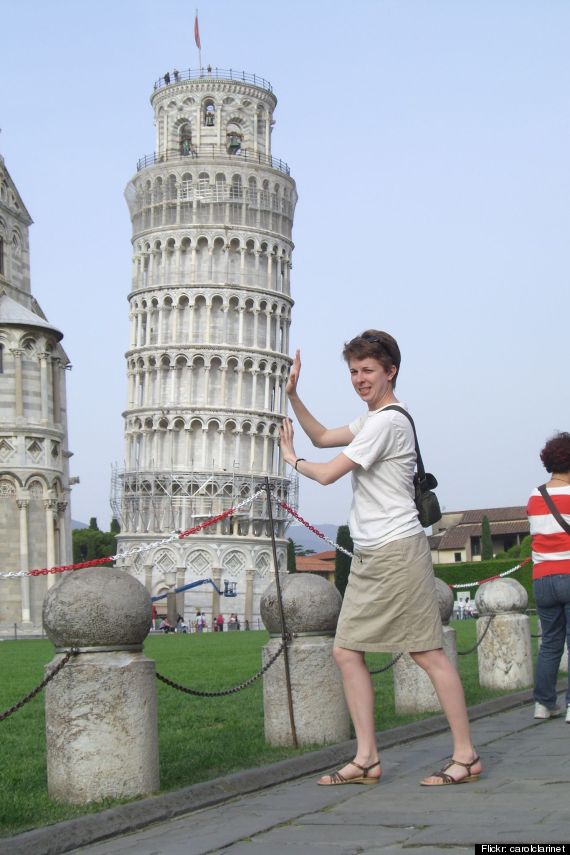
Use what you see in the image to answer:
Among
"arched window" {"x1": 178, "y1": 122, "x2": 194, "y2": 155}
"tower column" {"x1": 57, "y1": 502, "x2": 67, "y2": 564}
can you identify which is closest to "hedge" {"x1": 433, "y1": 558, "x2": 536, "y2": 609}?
"tower column" {"x1": 57, "y1": 502, "x2": 67, "y2": 564}

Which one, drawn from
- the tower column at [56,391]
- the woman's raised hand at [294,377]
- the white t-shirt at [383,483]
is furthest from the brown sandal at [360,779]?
the tower column at [56,391]

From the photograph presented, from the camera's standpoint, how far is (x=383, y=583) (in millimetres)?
6211

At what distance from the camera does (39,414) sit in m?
46.8

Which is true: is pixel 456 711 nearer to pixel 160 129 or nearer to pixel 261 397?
pixel 261 397

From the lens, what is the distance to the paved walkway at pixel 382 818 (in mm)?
4797

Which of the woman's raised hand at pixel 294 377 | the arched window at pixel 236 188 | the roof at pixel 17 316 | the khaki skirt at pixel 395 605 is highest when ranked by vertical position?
the arched window at pixel 236 188

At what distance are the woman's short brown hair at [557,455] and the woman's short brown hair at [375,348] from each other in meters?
2.63

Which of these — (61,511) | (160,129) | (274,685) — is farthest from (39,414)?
(274,685)

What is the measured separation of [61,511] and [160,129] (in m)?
35.2

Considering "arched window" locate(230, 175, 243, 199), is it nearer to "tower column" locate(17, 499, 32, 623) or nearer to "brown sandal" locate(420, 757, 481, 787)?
"tower column" locate(17, 499, 32, 623)

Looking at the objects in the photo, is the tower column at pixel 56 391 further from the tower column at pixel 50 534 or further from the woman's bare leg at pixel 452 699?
the woman's bare leg at pixel 452 699

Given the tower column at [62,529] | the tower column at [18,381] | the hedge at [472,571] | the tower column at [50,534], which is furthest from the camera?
the hedge at [472,571]

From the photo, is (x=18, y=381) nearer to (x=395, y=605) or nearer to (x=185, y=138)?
(x=185, y=138)

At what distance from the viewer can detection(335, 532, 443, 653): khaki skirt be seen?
244 inches
